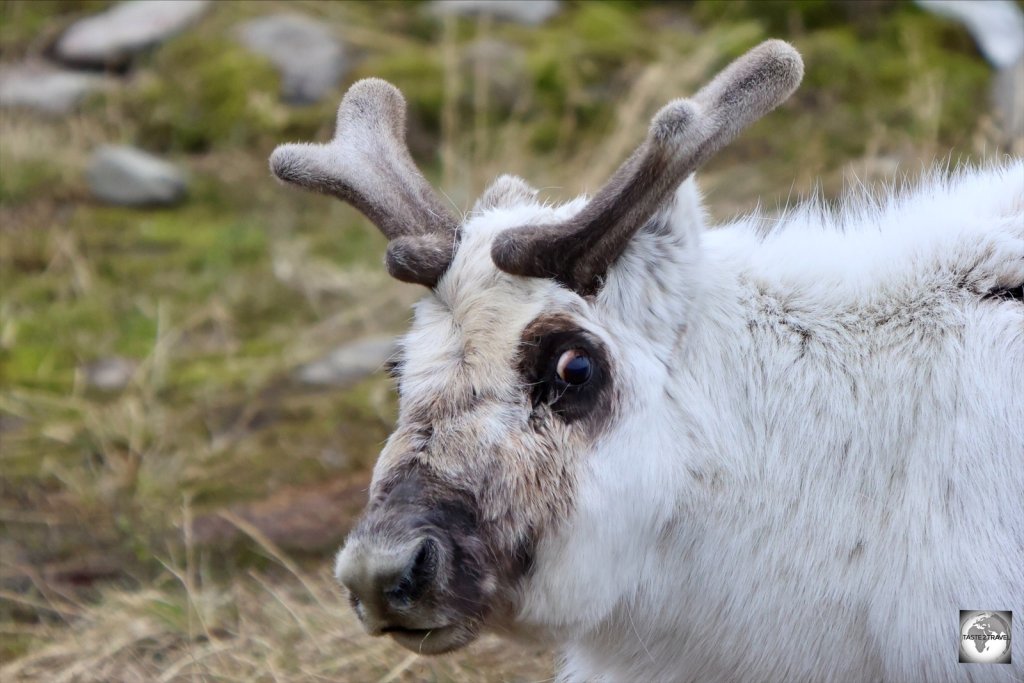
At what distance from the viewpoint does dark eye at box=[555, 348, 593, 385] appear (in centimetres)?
296

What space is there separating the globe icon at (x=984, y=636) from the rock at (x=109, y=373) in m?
4.85

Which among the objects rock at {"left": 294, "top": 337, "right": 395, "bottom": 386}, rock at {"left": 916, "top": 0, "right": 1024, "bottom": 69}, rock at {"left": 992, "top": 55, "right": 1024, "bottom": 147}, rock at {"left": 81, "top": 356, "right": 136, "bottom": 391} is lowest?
rock at {"left": 294, "top": 337, "right": 395, "bottom": 386}

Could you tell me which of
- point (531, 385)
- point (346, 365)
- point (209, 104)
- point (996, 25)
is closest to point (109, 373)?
point (346, 365)

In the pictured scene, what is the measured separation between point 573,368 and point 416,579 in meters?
0.60

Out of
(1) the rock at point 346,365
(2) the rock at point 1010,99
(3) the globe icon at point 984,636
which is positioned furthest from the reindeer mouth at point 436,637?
(2) the rock at point 1010,99

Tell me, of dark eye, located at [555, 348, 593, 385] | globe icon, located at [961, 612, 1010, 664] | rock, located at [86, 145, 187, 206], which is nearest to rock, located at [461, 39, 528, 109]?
rock, located at [86, 145, 187, 206]

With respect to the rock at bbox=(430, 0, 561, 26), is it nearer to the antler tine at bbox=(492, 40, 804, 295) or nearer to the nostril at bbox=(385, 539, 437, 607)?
the antler tine at bbox=(492, 40, 804, 295)

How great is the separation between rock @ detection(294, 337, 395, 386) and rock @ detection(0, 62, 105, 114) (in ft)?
14.2

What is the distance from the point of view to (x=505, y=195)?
3490 millimetres

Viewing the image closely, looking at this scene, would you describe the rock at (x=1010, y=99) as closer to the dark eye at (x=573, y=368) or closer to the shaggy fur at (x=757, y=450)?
the shaggy fur at (x=757, y=450)

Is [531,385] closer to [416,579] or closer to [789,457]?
[416,579]

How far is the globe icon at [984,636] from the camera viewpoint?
2.83m

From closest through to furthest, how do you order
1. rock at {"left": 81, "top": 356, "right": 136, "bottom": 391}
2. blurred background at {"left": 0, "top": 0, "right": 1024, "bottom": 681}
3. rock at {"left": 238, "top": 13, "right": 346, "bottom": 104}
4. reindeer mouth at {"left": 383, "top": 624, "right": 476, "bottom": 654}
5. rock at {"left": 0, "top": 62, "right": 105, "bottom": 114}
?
1. reindeer mouth at {"left": 383, "top": 624, "right": 476, "bottom": 654}
2. blurred background at {"left": 0, "top": 0, "right": 1024, "bottom": 681}
3. rock at {"left": 81, "top": 356, "right": 136, "bottom": 391}
4. rock at {"left": 238, "top": 13, "right": 346, "bottom": 104}
5. rock at {"left": 0, "top": 62, "right": 105, "bottom": 114}

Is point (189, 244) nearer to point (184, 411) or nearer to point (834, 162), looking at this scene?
point (184, 411)
